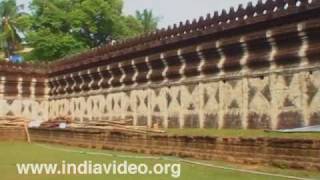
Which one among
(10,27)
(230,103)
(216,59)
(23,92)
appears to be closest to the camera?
(230,103)

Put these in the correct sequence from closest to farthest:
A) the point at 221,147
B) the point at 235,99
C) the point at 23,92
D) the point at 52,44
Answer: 1. the point at 221,147
2. the point at 235,99
3. the point at 23,92
4. the point at 52,44

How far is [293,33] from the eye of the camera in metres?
12.2

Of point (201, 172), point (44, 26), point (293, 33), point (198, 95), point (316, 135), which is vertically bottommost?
point (201, 172)

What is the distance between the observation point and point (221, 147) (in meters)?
9.59

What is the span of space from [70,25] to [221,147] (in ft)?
117

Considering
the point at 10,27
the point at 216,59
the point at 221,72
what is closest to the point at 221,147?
the point at 221,72

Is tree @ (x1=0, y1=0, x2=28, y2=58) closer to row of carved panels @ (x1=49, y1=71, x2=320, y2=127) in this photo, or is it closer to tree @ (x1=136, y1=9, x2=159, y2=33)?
tree @ (x1=136, y1=9, x2=159, y2=33)

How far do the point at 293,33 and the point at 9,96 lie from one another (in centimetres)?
1680

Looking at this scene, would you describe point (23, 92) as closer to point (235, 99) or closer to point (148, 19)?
point (235, 99)

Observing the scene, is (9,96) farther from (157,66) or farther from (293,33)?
(293,33)

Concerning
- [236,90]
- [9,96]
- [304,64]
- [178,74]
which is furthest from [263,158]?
[9,96]

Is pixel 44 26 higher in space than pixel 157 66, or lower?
higher

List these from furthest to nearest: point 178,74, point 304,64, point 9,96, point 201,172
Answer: point 9,96 → point 178,74 → point 304,64 → point 201,172

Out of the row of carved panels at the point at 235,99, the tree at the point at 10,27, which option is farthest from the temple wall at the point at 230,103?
the tree at the point at 10,27
